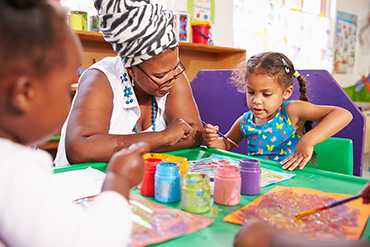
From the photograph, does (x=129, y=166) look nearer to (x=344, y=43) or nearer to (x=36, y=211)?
(x=36, y=211)

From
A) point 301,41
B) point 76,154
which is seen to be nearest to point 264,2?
point 301,41

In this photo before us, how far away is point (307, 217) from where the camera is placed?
26.0 inches

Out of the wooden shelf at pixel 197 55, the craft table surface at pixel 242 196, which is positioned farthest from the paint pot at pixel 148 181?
the wooden shelf at pixel 197 55

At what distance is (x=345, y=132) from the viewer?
4.64 ft

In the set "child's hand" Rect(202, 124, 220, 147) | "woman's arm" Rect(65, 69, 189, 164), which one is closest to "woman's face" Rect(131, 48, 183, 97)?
"woman's arm" Rect(65, 69, 189, 164)

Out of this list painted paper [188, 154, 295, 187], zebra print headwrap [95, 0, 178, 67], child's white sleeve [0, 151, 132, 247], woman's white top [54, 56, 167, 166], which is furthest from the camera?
woman's white top [54, 56, 167, 166]

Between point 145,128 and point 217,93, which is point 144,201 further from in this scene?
point 217,93

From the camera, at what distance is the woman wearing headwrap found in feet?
3.58

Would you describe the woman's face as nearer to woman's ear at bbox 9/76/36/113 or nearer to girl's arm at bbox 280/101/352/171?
girl's arm at bbox 280/101/352/171

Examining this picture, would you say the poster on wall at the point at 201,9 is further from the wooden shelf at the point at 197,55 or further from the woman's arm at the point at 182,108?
the woman's arm at the point at 182,108

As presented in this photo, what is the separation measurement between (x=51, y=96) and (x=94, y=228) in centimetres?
21

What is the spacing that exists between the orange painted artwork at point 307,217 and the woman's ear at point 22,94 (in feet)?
1.47

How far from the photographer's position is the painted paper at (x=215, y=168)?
94 centimetres

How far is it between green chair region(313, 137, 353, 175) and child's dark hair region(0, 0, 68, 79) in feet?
3.85
